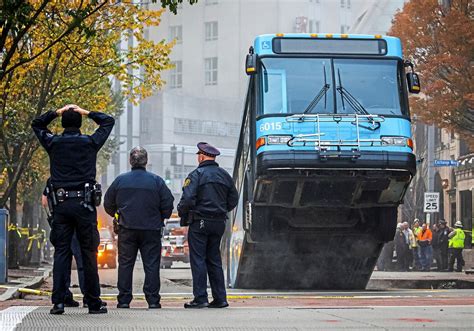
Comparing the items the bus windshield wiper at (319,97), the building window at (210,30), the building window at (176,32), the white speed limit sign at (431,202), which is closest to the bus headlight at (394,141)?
the bus windshield wiper at (319,97)

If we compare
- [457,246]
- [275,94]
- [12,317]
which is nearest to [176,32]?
[457,246]

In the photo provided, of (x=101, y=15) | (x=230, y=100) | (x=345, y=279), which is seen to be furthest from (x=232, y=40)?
(x=345, y=279)

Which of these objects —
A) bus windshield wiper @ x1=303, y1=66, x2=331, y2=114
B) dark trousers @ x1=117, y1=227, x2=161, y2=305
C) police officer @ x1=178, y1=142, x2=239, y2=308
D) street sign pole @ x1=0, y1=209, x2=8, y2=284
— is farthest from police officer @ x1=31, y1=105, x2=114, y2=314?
street sign pole @ x1=0, y1=209, x2=8, y2=284

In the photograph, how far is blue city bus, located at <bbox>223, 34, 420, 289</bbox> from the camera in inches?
705

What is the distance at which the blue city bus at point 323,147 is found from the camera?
1791 cm

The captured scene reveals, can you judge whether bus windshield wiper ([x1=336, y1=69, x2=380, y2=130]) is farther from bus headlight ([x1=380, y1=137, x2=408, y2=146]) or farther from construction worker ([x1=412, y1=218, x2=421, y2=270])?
construction worker ([x1=412, y1=218, x2=421, y2=270])

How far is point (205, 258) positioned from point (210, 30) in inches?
3537

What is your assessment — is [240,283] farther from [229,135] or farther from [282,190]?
[229,135]

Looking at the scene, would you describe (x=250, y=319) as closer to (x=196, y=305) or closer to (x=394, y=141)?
(x=196, y=305)

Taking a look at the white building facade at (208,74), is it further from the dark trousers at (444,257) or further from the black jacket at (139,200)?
the black jacket at (139,200)

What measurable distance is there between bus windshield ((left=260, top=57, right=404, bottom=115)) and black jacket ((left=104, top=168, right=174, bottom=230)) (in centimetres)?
573

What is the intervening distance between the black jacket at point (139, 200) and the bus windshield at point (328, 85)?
573 cm

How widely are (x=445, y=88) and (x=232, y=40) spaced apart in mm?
68032

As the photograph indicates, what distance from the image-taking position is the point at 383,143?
1805 centimetres
